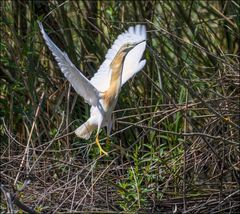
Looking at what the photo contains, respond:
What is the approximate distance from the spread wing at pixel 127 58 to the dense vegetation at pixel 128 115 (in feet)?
0.28

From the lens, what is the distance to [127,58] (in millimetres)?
5215

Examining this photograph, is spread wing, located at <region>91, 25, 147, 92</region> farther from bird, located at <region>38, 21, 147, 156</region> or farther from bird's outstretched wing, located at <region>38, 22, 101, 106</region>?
bird's outstretched wing, located at <region>38, 22, 101, 106</region>

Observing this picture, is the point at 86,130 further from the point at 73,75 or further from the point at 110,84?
the point at 73,75

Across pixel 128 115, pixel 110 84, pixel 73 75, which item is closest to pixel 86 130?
pixel 110 84

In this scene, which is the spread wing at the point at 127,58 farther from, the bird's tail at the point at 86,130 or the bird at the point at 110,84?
the bird's tail at the point at 86,130

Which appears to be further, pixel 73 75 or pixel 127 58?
pixel 127 58

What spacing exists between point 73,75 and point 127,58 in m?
0.68

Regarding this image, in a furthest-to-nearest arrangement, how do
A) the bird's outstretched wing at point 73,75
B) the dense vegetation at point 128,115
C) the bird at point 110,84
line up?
1. the bird at point 110,84
2. the dense vegetation at point 128,115
3. the bird's outstretched wing at point 73,75

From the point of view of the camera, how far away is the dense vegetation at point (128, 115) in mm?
4562

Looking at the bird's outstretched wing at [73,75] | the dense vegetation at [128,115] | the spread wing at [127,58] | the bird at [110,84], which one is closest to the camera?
the bird's outstretched wing at [73,75]

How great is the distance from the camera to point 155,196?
4.76 metres

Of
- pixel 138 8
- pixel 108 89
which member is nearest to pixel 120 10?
pixel 138 8

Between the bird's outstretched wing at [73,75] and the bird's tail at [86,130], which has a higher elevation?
the bird's outstretched wing at [73,75]

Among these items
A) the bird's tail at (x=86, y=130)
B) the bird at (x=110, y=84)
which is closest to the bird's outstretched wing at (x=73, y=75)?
the bird at (x=110, y=84)
